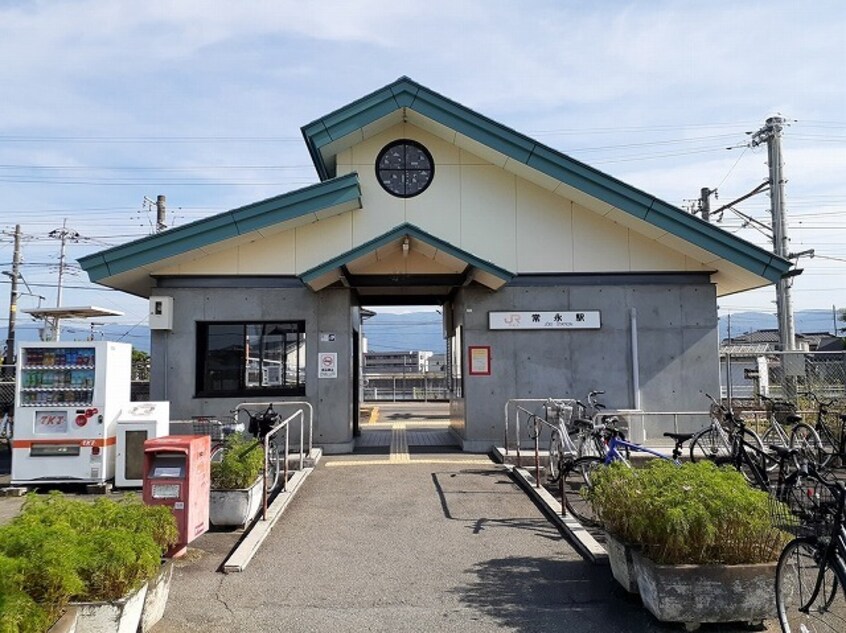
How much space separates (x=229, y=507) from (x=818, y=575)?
219 inches

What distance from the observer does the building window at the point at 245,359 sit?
1259cm

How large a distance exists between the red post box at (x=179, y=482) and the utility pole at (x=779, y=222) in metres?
18.8

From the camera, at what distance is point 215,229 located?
1198 centimetres

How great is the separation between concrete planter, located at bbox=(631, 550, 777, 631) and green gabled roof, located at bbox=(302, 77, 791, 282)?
859 cm

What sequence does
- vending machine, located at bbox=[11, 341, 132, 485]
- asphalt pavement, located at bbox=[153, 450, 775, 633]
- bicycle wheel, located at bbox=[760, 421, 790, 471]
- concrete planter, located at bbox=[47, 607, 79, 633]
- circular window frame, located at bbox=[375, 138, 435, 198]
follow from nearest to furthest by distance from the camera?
concrete planter, located at bbox=[47, 607, 79, 633]
asphalt pavement, located at bbox=[153, 450, 775, 633]
vending machine, located at bbox=[11, 341, 132, 485]
bicycle wheel, located at bbox=[760, 421, 790, 471]
circular window frame, located at bbox=[375, 138, 435, 198]

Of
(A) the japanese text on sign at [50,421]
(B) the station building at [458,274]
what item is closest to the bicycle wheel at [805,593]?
(B) the station building at [458,274]

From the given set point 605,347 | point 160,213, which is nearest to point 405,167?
point 605,347

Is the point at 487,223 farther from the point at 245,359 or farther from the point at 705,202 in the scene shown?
the point at 705,202

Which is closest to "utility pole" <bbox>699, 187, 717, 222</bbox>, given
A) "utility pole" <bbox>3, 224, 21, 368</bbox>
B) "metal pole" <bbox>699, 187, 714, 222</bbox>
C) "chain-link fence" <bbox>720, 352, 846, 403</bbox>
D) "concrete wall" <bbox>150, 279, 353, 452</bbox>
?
"metal pole" <bbox>699, 187, 714, 222</bbox>

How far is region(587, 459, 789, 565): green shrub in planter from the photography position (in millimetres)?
4562

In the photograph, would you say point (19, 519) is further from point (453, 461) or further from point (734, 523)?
point (453, 461)

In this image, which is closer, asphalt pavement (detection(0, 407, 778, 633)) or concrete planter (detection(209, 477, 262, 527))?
asphalt pavement (detection(0, 407, 778, 633))

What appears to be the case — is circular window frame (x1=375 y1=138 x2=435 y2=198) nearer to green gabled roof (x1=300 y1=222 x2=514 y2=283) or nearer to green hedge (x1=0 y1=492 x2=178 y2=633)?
green gabled roof (x1=300 y1=222 x2=514 y2=283)

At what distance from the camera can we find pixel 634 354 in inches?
497
